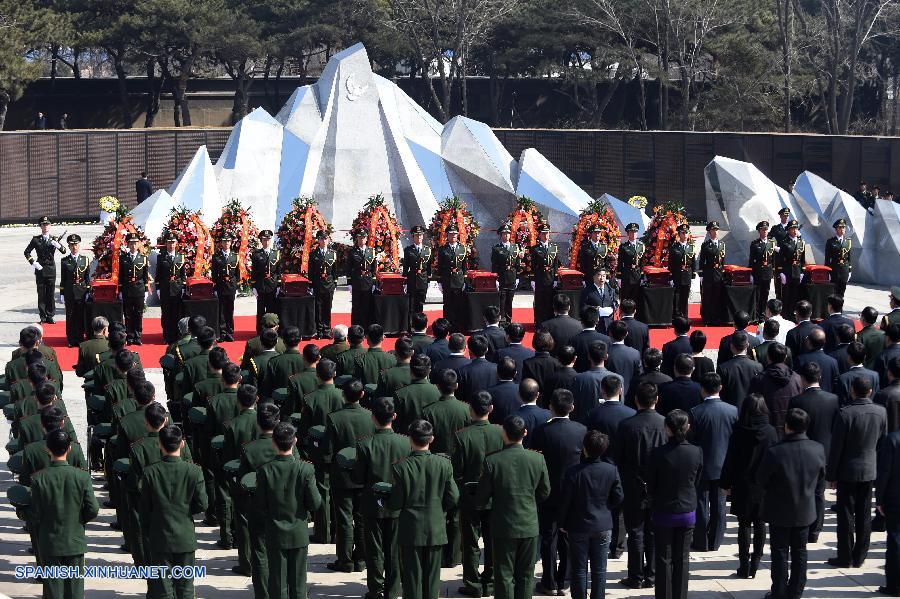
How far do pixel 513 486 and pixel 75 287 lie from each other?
12.0 m

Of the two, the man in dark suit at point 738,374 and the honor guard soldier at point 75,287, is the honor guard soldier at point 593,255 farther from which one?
the man in dark suit at point 738,374

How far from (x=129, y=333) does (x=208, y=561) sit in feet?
31.5

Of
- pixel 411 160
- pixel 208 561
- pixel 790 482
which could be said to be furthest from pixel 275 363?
pixel 411 160

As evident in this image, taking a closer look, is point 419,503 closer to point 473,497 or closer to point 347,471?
point 473,497

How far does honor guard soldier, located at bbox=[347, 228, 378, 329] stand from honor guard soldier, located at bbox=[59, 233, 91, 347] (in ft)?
12.3

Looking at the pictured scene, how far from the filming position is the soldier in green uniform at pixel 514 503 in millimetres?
9453

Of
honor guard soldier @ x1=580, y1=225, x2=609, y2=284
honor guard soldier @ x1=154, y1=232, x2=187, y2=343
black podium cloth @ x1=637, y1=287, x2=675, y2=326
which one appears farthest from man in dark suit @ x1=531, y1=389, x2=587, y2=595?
honor guard soldier @ x1=580, y1=225, x2=609, y2=284

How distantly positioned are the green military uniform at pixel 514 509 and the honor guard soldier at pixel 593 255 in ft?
41.5

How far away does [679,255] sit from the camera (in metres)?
21.8

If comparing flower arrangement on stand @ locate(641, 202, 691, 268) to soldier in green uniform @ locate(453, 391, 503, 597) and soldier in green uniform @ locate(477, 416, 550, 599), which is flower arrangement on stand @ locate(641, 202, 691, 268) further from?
soldier in green uniform @ locate(477, 416, 550, 599)

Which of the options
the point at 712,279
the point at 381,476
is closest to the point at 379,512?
the point at 381,476

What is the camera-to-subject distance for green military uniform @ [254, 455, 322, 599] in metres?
9.39

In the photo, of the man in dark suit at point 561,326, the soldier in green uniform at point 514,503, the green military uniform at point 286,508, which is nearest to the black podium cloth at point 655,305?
the man in dark suit at point 561,326

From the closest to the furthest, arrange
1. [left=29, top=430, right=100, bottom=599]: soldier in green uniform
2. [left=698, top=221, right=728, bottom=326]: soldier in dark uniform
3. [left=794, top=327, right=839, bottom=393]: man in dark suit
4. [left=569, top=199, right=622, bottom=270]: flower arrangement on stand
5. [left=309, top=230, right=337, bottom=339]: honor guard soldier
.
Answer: [left=29, top=430, right=100, bottom=599]: soldier in green uniform
[left=794, top=327, right=839, bottom=393]: man in dark suit
[left=309, top=230, right=337, bottom=339]: honor guard soldier
[left=698, top=221, right=728, bottom=326]: soldier in dark uniform
[left=569, top=199, right=622, bottom=270]: flower arrangement on stand
